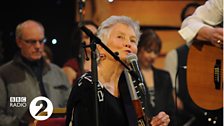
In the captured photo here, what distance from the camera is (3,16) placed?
3449 millimetres

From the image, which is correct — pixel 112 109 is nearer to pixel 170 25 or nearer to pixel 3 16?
pixel 3 16

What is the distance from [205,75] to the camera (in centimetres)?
322

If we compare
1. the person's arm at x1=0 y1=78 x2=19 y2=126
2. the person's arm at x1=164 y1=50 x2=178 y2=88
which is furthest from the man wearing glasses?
the person's arm at x1=164 y1=50 x2=178 y2=88

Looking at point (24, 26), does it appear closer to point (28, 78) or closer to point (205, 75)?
point (28, 78)

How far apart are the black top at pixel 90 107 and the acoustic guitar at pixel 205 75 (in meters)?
0.85

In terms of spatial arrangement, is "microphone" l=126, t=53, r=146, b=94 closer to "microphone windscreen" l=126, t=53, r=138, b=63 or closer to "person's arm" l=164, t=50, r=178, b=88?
"microphone windscreen" l=126, t=53, r=138, b=63

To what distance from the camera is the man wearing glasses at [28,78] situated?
10.5ft

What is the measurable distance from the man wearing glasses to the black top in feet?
2.57

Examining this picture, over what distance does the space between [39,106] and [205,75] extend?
934mm

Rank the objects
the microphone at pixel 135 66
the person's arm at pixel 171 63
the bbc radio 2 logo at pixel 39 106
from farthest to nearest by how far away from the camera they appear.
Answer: the person's arm at pixel 171 63 < the bbc radio 2 logo at pixel 39 106 < the microphone at pixel 135 66

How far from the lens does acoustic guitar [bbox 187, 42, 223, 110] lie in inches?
125

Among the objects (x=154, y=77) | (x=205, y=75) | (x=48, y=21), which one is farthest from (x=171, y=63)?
(x=48, y=21)

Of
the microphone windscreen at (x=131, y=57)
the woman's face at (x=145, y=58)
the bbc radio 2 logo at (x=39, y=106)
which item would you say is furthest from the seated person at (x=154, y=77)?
the microphone windscreen at (x=131, y=57)

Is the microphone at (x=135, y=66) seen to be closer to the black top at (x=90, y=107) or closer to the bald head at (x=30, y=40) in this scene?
the black top at (x=90, y=107)
